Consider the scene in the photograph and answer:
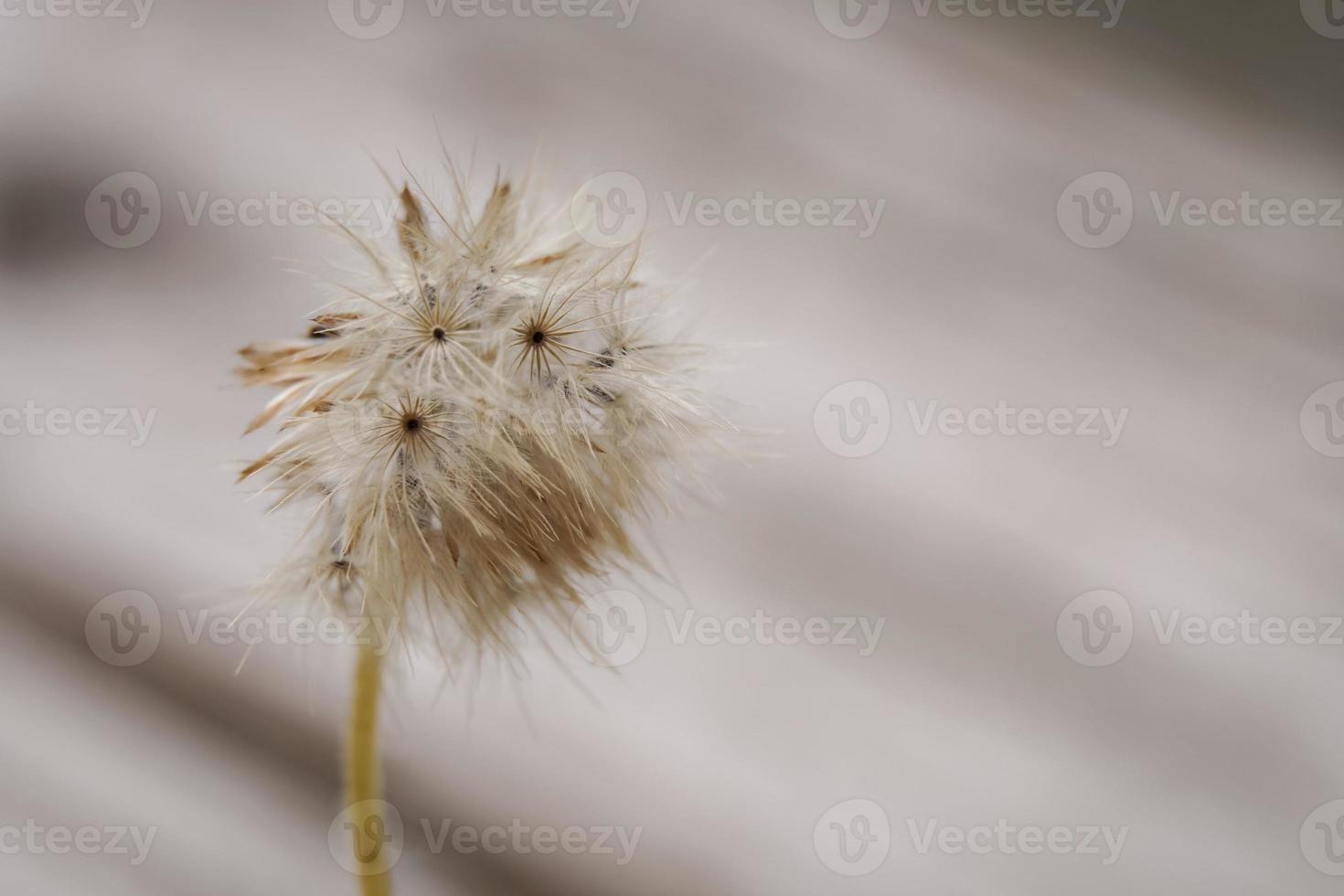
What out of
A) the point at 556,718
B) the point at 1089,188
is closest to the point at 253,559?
the point at 556,718

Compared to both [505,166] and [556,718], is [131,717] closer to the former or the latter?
[556,718]

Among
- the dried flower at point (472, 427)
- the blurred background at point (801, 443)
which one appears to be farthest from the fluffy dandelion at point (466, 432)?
the blurred background at point (801, 443)

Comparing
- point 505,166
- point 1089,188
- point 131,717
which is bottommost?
point 131,717

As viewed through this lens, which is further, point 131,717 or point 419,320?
point 131,717

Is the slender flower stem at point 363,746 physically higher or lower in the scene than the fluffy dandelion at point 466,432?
lower

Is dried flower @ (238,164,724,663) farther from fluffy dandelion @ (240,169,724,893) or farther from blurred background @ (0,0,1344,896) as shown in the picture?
blurred background @ (0,0,1344,896)

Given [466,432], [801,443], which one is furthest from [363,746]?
[801,443]

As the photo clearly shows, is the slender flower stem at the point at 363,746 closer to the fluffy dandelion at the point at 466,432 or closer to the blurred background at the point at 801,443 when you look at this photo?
the fluffy dandelion at the point at 466,432

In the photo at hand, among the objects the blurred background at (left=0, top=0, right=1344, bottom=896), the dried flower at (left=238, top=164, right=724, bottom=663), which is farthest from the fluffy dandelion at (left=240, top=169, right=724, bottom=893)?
the blurred background at (left=0, top=0, right=1344, bottom=896)
